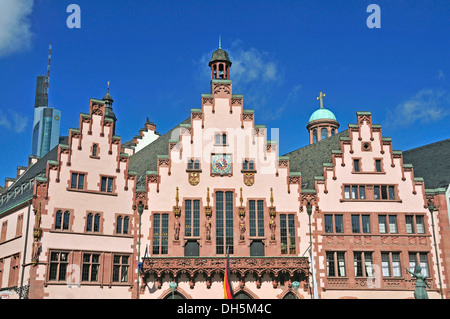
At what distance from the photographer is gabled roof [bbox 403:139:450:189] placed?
53.1 meters

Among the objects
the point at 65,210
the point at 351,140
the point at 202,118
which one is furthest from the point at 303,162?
the point at 65,210

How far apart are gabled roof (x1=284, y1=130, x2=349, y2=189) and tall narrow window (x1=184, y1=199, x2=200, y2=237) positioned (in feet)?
36.8

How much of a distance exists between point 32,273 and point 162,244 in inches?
439

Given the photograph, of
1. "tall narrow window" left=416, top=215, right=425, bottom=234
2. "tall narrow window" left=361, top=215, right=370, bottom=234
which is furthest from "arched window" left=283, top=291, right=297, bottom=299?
"tall narrow window" left=416, top=215, right=425, bottom=234

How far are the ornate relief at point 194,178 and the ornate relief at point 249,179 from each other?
4.46 meters

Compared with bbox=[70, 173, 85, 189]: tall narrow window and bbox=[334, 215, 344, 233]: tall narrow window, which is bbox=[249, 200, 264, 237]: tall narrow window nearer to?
bbox=[334, 215, 344, 233]: tall narrow window

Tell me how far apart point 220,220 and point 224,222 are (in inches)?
16.7

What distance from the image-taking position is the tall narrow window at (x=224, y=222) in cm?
4844

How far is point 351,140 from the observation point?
2030 inches

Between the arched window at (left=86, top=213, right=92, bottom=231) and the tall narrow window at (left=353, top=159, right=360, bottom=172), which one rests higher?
the tall narrow window at (left=353, top=159, right=360, bottom=172)

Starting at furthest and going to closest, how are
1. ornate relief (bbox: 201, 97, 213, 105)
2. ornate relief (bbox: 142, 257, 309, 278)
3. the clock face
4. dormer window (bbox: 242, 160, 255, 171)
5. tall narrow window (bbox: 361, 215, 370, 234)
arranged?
ornate relief (bbox: 201, 97, 213, 105)
dormer window (bbox: 242, 160, 255, 171)
the clock face
tall narrow window (bbox: 361, 215, 370, 234)
ornate relief (bbox: 142, 257, 309, 278)

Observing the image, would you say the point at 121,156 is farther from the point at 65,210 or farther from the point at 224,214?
the point at 224,214

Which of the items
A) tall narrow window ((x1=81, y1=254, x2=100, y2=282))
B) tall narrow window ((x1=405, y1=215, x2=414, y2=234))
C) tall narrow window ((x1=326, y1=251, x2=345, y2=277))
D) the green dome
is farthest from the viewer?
the green dome

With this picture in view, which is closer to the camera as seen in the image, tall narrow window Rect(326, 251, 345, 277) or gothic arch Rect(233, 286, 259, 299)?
gothic arch Rect(233, 286, 259, 299)
